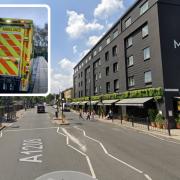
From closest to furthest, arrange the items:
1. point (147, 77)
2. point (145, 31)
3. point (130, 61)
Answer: point (147, 77)
point (145, 31)
point (130, 61)

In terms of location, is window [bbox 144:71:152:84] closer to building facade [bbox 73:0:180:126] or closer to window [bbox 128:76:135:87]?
building facade [bbox 73:0:180:126]

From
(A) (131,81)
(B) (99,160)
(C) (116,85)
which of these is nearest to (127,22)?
(A) (131,81)

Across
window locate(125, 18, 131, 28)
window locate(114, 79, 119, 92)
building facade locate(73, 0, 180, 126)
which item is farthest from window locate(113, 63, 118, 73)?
window locate(125, 18, 131, 28)

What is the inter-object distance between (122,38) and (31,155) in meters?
30.9

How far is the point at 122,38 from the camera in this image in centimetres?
4084

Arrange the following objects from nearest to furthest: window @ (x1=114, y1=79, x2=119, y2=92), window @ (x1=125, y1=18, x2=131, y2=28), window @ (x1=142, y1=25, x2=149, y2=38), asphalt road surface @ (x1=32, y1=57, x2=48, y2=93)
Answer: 1. asphalt road surface @ (x1=32, y1=57, x2=48, y2=93)
2. window @ (x1=142, y1=25, x2=149, y2=38)
3. window @ (x1=125, y1=18, x2=131, y2=28)
4. window @ (x1=114, y1=79, x2=119, y2=92)

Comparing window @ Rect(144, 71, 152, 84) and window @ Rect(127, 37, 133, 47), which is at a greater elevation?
window @ Rect(127, 37, 133, 47)

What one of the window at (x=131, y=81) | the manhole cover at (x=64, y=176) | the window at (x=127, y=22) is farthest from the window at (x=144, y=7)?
the manhole cover at (x=64, y=176)

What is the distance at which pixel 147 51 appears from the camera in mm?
32094

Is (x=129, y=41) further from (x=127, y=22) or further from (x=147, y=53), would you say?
(x=147, y=53)

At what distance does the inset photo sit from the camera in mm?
2289

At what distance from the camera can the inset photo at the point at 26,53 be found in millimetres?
2289

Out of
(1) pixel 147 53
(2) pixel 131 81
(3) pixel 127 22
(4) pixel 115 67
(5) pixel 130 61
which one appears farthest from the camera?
(4) pixel 115 67

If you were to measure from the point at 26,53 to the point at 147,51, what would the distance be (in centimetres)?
3125
